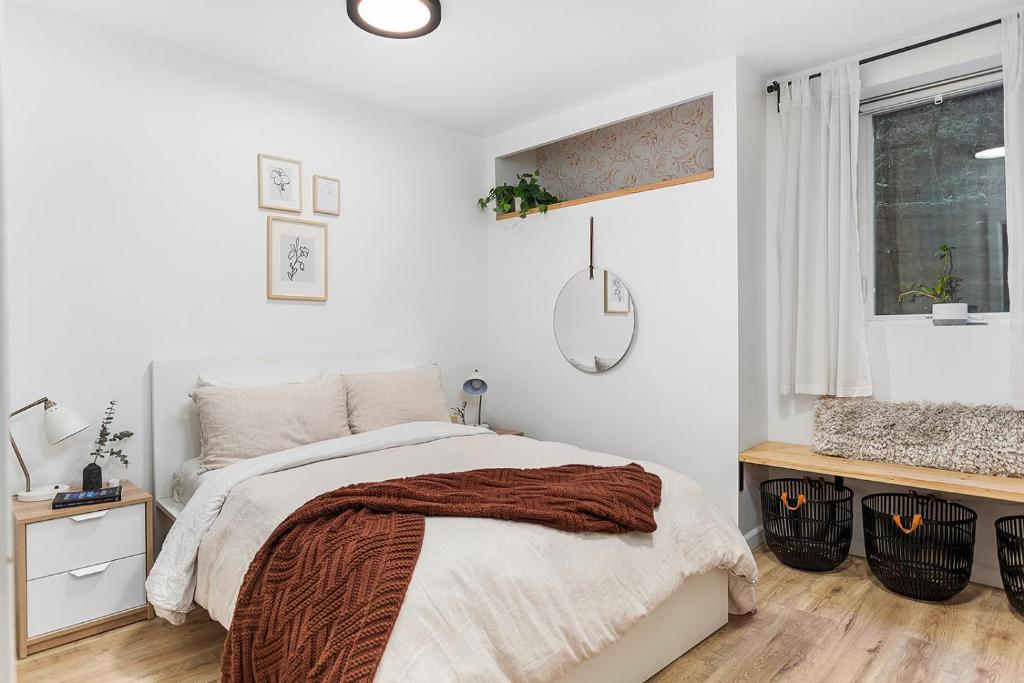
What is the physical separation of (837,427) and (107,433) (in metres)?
3.42

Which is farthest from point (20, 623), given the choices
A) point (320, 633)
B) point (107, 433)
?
point (320, 633)

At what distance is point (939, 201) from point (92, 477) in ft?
13.3

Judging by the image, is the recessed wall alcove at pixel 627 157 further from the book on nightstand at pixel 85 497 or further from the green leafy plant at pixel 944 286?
the book on nightstand at pixel 85 497

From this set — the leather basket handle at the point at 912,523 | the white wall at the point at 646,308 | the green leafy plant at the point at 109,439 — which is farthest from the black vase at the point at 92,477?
the leather basket handle at the point at 912,523

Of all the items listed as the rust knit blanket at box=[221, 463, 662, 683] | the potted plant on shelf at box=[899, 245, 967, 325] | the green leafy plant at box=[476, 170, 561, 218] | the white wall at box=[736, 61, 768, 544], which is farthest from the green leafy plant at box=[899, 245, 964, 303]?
the green leafy plant at box=[476, 170, 561, 218]

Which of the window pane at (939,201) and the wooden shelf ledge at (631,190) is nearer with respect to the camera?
the window pane at (939,201)

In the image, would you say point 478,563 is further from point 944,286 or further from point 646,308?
point 944,286

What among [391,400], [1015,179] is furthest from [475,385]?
[1015,179]

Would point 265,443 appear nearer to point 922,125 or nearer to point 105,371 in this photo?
point 105,371

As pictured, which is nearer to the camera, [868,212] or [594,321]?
[868,212]

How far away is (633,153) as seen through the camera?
3.98 m

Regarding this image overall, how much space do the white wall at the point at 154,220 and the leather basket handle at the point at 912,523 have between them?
2.74 metres

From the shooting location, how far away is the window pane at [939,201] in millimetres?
2988

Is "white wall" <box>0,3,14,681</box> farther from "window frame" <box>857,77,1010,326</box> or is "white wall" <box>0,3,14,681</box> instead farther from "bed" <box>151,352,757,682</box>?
"window frame" <box>857,77,1010,326</box>
